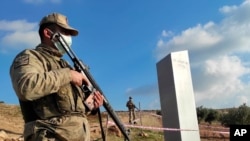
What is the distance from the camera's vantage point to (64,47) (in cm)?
312

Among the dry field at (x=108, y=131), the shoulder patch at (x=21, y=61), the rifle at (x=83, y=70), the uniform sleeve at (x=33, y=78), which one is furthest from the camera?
the dry field at (x=108, y=131)

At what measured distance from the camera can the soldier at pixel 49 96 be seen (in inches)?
109

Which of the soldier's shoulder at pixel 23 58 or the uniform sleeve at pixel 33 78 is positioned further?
the soldier's shoulder at pixel 23 58

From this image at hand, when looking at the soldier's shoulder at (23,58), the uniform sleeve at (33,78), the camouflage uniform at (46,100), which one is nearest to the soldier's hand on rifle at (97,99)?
the camouflage uniform at (46,100)

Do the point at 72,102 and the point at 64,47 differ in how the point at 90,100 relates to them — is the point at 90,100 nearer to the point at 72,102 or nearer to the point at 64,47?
the point at 72,102

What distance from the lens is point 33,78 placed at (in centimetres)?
277

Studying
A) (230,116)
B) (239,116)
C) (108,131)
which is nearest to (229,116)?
(230,116)

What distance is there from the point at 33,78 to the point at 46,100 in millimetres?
229

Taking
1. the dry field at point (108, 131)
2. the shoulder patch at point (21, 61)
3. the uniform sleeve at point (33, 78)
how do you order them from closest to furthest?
1. the uniform sleeve at point (33, 78)
2. the shoulder patch at point (21, 61)
3. the dry field at point (108, 131)

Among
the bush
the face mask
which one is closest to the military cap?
the face mask

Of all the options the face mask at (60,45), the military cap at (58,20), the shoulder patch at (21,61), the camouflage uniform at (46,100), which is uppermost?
the military cap at (58,20)

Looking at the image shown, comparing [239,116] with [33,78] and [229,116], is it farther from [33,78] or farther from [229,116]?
[33,78]

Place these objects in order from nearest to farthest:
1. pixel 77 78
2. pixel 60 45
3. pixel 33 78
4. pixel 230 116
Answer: pixel 33 78 < pixel 77 78 < pixel 60 45 < pixel 230 116

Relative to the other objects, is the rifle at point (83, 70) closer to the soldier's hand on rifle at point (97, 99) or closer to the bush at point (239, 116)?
the soldier's hand on rifle at point (97, 99)
